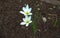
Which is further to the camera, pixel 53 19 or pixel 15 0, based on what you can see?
pixel 15 0

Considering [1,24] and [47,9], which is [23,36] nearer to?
[1,24]

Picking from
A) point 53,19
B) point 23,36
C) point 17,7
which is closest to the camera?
point 23,36

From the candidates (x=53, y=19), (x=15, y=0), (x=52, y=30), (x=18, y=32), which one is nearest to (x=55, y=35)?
(x=52, y=30)

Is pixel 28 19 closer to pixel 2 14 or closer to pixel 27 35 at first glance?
pixel 27 35

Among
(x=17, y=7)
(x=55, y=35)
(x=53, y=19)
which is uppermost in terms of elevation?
→ (x=17, y=7)

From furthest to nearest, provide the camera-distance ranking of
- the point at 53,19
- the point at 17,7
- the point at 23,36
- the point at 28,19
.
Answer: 1. the point at 17,7
2. the point at 53,19
3. the point at 23,36
4. the point at 28,19

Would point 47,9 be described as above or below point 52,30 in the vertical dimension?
above
